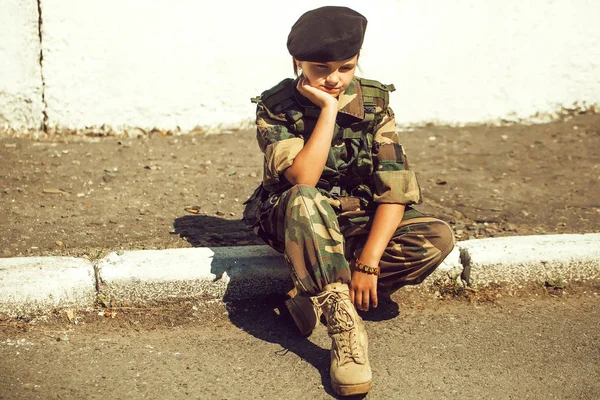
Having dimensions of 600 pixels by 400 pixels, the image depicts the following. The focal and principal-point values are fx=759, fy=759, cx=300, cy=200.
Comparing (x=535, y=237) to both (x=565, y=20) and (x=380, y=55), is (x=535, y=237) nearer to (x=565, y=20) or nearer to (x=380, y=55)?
(x=380, y=55)

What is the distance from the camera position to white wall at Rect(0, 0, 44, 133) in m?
4.81

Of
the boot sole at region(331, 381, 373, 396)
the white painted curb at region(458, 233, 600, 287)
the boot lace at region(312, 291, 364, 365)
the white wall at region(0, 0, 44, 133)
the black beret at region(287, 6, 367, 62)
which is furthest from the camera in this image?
the white wall at region(0, 0, 44, 133)

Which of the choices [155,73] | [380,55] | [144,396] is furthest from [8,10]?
[144,396]

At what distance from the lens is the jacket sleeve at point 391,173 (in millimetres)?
3027

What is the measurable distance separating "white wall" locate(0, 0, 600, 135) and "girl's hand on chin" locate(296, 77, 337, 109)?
2223 millimetres

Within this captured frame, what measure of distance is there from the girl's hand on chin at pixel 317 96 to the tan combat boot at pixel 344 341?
0.71 meters

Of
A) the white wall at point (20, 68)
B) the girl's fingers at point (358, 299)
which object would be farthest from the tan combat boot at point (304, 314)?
the white wall at point (20, 68)

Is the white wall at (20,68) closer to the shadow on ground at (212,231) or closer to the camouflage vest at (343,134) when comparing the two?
the shadow on ground at (212,231)

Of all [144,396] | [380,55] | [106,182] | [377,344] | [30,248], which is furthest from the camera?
[380,55]

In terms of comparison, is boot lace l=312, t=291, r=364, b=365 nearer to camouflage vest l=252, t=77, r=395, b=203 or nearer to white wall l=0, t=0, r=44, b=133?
camouflage vest l=252, t=77, r=395, b=203

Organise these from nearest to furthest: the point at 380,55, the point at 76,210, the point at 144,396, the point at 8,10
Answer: the point at 144,396 → the point at 76,210 → the point at 8,10 → the point at 380,55

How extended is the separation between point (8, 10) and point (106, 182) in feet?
4.49

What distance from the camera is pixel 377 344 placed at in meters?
3.05

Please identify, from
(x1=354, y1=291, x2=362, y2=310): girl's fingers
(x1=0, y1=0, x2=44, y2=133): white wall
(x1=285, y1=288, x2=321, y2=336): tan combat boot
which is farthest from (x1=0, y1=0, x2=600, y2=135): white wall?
(x1=354, y1=291, x2=362, y2=310): girl's fingers
